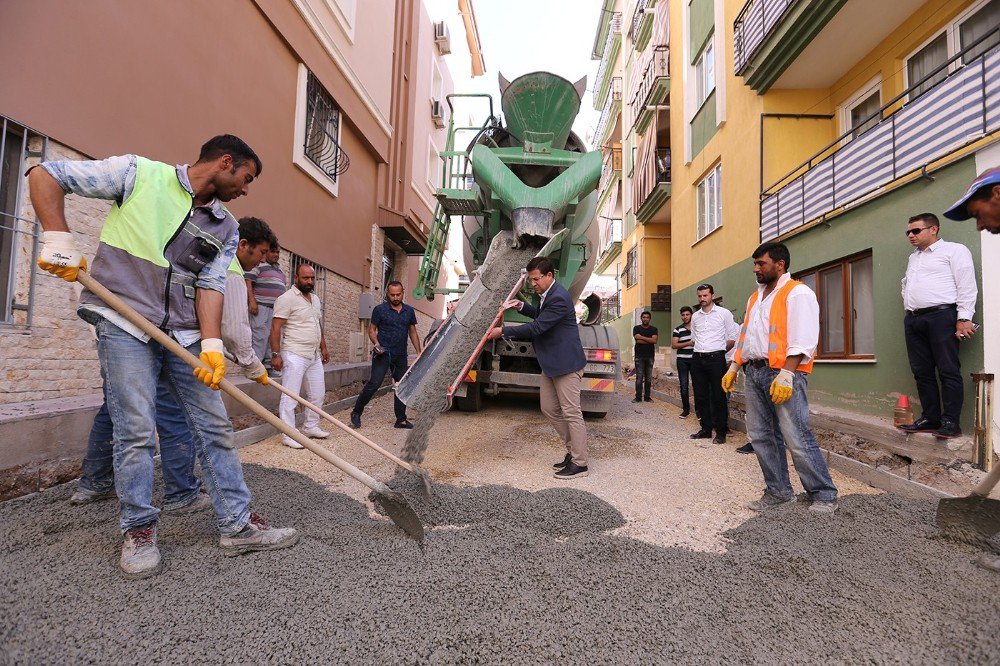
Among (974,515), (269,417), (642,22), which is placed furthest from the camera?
(642,22)

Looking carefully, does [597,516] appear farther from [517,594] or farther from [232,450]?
[232,450]

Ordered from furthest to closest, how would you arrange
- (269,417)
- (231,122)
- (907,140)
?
(231,122)
(907,140)
(269,417)

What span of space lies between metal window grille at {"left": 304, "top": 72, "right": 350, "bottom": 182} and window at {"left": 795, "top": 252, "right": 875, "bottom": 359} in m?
7.99

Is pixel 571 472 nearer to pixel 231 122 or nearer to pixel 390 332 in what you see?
pixel 390 332

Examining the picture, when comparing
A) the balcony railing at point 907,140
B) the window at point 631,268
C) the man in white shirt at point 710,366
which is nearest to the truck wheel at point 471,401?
the man in white shirt at point 710,366

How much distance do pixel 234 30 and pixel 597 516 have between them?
7206mm

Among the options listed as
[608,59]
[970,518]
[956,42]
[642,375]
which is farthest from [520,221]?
[608,59]

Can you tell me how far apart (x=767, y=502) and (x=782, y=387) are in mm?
827

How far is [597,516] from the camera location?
2902 mm

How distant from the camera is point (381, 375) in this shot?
5.54 meters

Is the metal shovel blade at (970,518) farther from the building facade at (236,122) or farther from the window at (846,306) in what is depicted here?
the building facade at (236,122)

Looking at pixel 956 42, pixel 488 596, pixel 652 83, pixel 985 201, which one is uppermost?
pixel 652 83

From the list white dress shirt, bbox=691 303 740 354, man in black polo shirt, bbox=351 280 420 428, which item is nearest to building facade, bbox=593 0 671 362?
white dress shirt, bbox=691 303 740 354

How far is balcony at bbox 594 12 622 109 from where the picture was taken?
66.0ft
